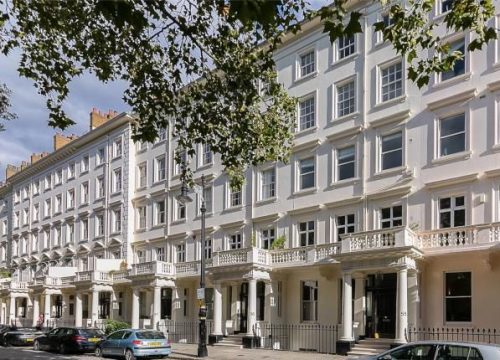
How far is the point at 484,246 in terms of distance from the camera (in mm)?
21516

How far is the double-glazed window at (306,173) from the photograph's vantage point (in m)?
30.0

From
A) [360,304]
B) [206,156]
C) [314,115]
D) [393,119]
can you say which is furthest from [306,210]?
[206,156]

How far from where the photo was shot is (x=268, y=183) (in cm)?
3250

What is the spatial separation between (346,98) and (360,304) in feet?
31.4

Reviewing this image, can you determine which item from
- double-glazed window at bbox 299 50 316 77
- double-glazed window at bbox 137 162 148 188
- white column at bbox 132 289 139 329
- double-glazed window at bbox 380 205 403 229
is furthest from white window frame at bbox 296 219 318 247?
double-glazed window at bbox 137 162 148 188

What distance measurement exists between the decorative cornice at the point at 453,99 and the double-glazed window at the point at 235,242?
44.1ft

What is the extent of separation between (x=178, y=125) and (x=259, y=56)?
251 cm

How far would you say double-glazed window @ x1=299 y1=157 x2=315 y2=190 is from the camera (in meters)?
30.0

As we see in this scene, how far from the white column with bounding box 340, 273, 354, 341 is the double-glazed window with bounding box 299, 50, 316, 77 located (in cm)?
1135

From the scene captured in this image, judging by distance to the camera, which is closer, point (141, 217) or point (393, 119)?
point (393, 119)

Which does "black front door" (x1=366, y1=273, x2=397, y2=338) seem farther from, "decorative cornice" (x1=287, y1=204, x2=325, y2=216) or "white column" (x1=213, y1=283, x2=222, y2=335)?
"white column" (x1=213, y1=283, x2=222, y2=335)

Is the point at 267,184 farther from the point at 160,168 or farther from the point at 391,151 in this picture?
the point at 160,168

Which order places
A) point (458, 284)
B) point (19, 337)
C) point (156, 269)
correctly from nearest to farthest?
point (458, 284) < point (19, 337) < point (156, 269)

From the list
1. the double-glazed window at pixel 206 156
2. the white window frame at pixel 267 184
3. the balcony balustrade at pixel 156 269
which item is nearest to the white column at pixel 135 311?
the balcony balustrade at pixel 156 269
